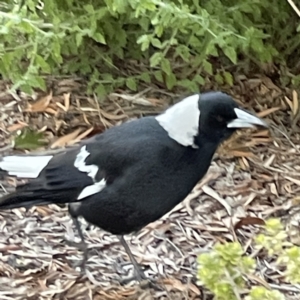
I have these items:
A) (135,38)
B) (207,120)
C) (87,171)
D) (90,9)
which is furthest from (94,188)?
(135,38)

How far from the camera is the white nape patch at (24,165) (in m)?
1.69

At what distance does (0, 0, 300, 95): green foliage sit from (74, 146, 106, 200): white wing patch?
10.6 inches

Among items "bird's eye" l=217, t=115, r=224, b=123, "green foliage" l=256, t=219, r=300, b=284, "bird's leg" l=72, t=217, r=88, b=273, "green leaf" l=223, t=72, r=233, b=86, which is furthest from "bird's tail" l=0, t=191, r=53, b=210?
"green leaf" l=223, t=72, r=233, b=86

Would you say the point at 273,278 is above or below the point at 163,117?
below

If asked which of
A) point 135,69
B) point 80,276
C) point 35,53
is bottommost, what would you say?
point 80,276

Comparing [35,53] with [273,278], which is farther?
[35,53]

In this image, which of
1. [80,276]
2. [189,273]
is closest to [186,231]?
[189,273]

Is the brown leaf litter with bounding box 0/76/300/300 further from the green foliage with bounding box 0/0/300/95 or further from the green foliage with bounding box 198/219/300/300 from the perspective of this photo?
the green foliage with bounding box 198/219/300/300

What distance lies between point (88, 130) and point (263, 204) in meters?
0.49

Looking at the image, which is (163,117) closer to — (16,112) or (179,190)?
(179,190)

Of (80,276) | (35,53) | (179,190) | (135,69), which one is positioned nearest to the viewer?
(179,190)

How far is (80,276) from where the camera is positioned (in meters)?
1.69

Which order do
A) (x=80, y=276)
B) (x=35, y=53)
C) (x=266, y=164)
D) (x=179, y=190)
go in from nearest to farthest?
(x=179, y=190) → (x=80, y=276) → (x=35, y=53) → (x=266, y=164)

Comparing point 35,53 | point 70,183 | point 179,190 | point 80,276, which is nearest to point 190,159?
point 179,190
